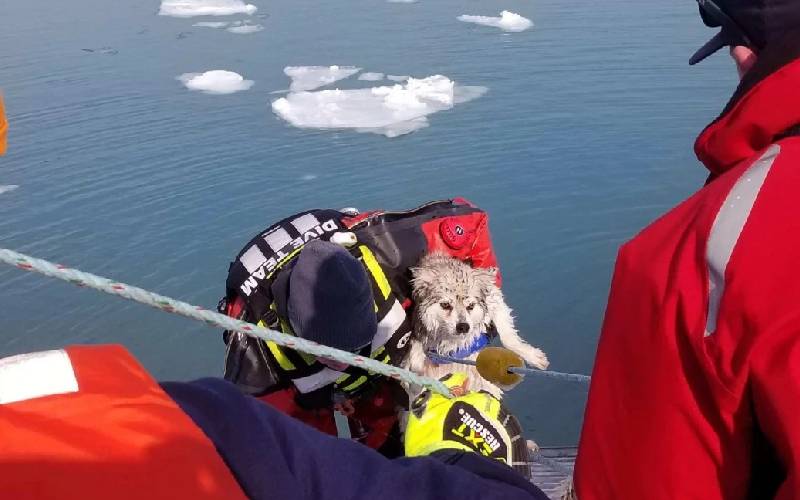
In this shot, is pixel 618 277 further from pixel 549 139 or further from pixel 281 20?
pixel 281 20

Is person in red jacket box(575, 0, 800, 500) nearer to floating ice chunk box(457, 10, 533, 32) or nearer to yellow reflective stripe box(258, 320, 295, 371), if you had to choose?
yellow reflective stripe box(258, 320, 295, 371)

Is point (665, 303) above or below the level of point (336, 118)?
above

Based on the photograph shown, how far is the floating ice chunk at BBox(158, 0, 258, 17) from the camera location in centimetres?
979

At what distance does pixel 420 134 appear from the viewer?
584 centimetres

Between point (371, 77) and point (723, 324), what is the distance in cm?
650

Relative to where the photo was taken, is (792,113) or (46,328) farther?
(46,328)

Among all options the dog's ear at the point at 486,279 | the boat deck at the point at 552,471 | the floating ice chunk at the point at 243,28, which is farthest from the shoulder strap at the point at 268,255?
the floating ice chunk at the point at 243,28

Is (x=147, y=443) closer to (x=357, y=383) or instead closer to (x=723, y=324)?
(x=723, y=324)

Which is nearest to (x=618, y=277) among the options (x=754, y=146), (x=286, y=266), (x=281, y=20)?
(x=754, y=146)

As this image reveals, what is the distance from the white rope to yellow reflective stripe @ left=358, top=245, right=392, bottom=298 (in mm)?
728

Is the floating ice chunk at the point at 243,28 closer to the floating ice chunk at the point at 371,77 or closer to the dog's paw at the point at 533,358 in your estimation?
the floating ice chunk at the point at 371,77

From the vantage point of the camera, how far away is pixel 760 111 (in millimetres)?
838

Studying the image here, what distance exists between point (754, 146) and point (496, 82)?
6.09 meters

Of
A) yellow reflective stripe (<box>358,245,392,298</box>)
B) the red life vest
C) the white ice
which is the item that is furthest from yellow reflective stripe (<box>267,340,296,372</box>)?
the white ice
